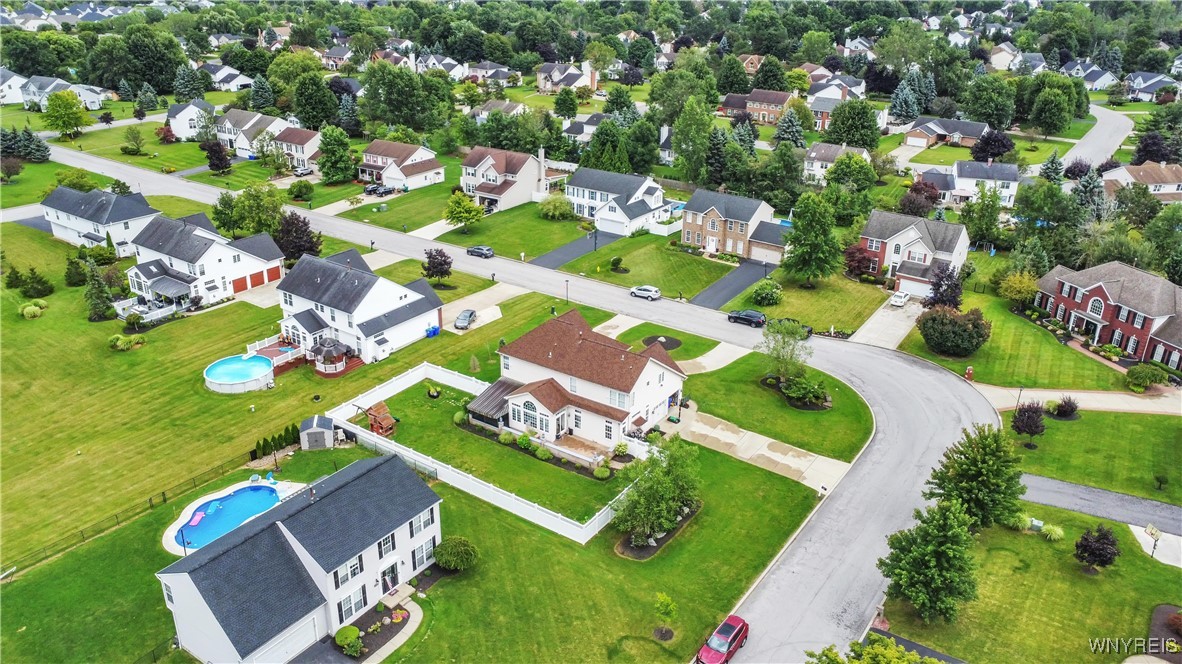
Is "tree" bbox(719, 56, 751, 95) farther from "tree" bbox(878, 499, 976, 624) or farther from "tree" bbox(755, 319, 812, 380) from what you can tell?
"tree" bbox(878, 499, 976, 624)

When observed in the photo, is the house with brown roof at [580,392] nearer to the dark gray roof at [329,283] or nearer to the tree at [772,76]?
the dark gray roof at [329,283]

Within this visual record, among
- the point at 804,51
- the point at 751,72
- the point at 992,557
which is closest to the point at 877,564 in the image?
the point at 992,557

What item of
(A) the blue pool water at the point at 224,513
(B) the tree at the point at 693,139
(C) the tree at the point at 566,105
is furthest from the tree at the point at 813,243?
(C) the tree at the point at 566,105

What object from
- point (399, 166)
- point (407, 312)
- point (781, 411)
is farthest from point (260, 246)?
point (781, 411)

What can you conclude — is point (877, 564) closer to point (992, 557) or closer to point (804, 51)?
point (992, 557)

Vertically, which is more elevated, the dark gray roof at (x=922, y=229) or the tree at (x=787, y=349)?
the dark gray roof at (x=922, y=229)

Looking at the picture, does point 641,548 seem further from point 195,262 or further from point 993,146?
point 993,146

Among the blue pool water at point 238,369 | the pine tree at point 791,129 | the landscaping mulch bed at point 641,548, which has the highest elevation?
the pine tree at point 791,129
